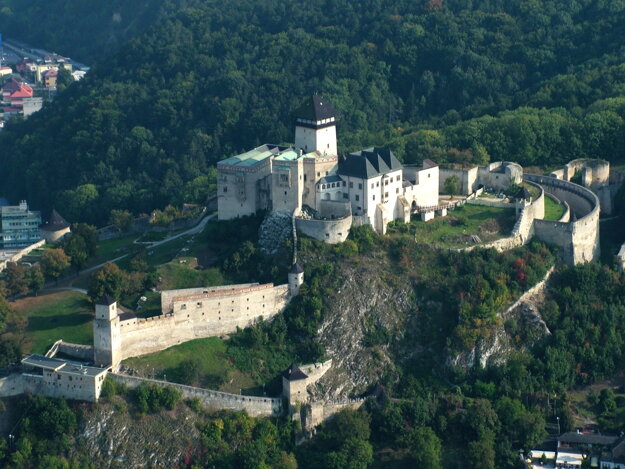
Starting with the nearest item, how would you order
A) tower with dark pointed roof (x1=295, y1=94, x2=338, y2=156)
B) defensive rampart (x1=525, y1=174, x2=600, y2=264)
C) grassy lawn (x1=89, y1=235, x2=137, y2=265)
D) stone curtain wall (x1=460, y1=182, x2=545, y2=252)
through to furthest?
1. stone curtain wall (x1=460, y1=182, x2=545, y2=252)
2. tower with dark pointed roof (x1=295, y1=94, x2=338, y2=156)
3. defensive rampart (x1=525, y1=174, x2=600, y2=264)
4. grassy lawn (x1=89, y1=235, x2=137, y2=265)

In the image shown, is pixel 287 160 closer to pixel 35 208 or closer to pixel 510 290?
pixel 510 290

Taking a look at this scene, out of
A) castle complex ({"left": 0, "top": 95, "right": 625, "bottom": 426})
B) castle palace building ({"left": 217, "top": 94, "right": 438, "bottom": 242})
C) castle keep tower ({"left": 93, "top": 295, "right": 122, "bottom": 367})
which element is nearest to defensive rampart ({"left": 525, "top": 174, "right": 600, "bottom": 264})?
castle complex ({"left": 0, "top": 95, "right": 625, "bottom": 426})

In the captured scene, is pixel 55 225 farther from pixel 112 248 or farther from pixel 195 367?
pixel 195 367

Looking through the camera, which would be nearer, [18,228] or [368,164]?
[368,164]

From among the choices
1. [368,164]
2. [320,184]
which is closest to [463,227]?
[368,164]

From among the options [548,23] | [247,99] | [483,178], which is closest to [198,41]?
[247,99]

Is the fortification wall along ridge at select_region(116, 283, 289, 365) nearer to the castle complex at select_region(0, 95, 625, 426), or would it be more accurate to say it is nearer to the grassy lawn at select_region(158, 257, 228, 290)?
the castle complex at select_region(0, 95, 625, 426)
